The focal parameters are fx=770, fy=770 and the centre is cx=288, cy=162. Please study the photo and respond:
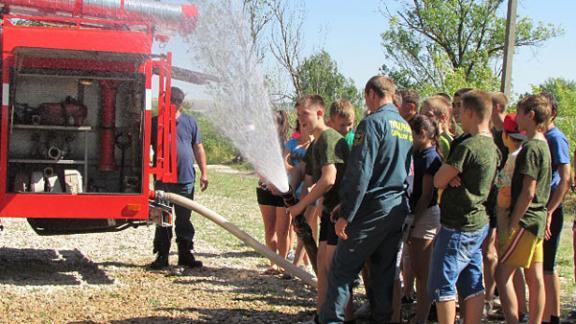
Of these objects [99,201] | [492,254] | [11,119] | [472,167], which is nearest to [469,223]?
[472,167]

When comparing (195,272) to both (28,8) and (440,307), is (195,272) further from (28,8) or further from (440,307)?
(440,307)

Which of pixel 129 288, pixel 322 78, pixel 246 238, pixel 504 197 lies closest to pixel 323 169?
pixel 504 197

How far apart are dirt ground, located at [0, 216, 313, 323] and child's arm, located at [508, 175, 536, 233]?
2248mm

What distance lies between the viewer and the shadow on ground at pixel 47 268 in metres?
8.39

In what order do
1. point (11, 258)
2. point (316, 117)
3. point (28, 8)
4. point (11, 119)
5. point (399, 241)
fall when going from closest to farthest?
point (399, 241) < point (316, 117) < point (11, 119) < point (28, 8) < point (11, 258)

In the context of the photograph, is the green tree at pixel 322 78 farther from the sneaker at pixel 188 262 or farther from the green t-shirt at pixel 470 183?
the green t-shirt at pixel 470 183

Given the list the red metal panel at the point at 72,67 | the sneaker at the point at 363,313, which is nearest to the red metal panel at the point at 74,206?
the red metal panel at the point at 72,67

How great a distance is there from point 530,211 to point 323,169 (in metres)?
1.61

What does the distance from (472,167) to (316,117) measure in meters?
1.65

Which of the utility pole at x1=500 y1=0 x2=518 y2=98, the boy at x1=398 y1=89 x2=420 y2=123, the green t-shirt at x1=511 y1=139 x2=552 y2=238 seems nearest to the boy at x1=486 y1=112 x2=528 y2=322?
the green t-shirt at x1=511 y1=139 x2=552 y2=238

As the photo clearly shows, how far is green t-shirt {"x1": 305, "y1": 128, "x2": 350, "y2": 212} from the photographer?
611 cm

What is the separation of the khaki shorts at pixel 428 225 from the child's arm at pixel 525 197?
2.65 feet

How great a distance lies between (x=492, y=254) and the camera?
6711 millimetres

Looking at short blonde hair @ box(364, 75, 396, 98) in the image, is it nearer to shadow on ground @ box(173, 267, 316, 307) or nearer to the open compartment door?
shadow on ground @ box(173, 267, 316, 307)
